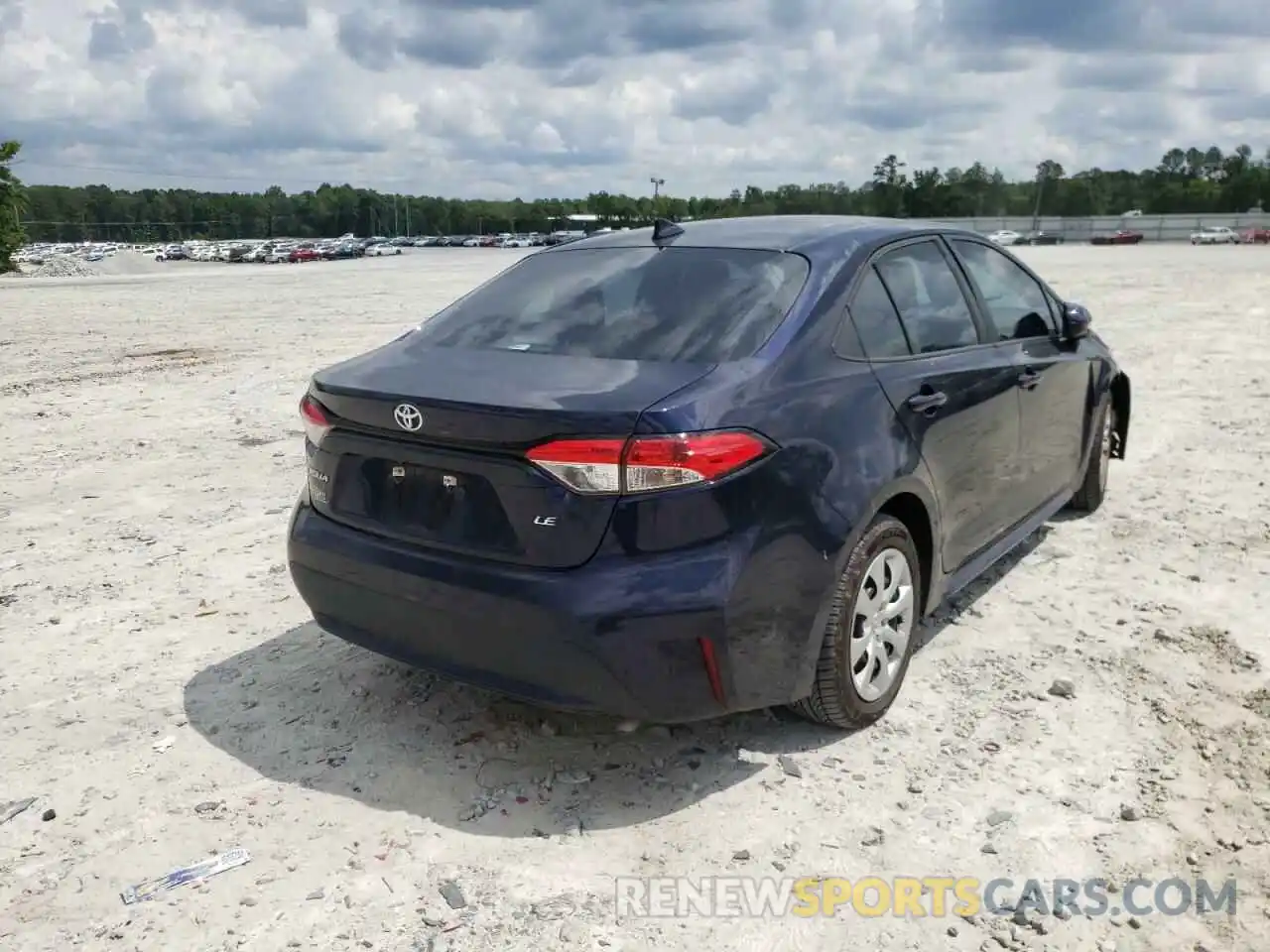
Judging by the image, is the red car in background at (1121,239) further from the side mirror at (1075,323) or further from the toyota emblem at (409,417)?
the toyota emblem at (409,417)

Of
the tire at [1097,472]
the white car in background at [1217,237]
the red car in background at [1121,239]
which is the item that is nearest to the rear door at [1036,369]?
the tire at [1097,472]

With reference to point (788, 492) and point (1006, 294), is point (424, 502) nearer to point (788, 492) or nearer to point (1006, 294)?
point (788, 492)

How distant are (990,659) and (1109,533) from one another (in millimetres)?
1893

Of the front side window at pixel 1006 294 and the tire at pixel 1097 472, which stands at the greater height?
the front side window at pixel 1006 294

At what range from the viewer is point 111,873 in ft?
9.57

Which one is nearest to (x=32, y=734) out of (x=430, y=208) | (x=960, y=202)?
(x=960, y=202)

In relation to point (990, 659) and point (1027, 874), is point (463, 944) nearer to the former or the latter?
point (1027, 874)

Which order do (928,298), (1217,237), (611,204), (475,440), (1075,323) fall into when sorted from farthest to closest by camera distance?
(611,204), (1217,237), (1075,323), (928,298), (475,440)

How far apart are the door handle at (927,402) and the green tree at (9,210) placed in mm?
54358

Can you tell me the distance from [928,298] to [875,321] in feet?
1.77

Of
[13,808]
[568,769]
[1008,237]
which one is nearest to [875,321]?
[568,769]

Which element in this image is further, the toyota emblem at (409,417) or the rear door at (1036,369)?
the rear door at (1036,369)

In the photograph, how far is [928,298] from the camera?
13.5 ft

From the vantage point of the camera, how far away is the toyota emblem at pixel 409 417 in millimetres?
3150
